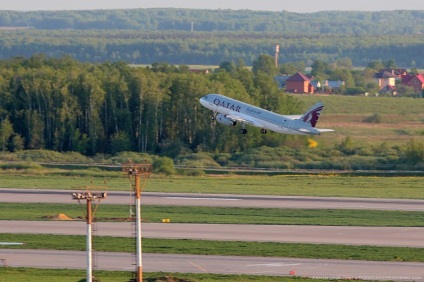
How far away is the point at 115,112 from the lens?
131625 mm

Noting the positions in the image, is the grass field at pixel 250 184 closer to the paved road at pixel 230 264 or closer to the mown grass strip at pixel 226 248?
the mown grass strip at pixel 226 248

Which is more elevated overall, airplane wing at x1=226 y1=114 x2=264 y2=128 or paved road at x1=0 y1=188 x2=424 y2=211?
airplane wing at x1=226 y1=114 x2=264 y2=128

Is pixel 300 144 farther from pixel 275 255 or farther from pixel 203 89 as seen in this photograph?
pixel 275 255

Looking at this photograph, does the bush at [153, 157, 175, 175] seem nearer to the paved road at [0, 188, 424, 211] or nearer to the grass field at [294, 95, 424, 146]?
the paved road at [0, 188, 424, 211]

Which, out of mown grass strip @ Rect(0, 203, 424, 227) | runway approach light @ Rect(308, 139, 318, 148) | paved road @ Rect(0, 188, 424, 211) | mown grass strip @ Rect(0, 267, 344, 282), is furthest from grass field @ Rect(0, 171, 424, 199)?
mown grass strip @ Rect(0, 267, 344, 282)

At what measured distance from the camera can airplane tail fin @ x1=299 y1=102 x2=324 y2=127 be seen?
107m

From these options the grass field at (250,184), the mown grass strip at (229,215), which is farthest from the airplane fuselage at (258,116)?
the mown grass strip at (229,215)

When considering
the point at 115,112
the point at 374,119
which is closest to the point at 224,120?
the point at 115,112

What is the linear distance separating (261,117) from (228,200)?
2762cm

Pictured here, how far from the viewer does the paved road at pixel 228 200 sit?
82.1 metres

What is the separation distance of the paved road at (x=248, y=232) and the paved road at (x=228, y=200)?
9265mm

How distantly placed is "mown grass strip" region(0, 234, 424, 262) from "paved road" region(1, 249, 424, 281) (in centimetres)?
105

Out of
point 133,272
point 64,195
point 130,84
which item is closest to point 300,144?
point 130,84

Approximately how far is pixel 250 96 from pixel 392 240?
7175cm
